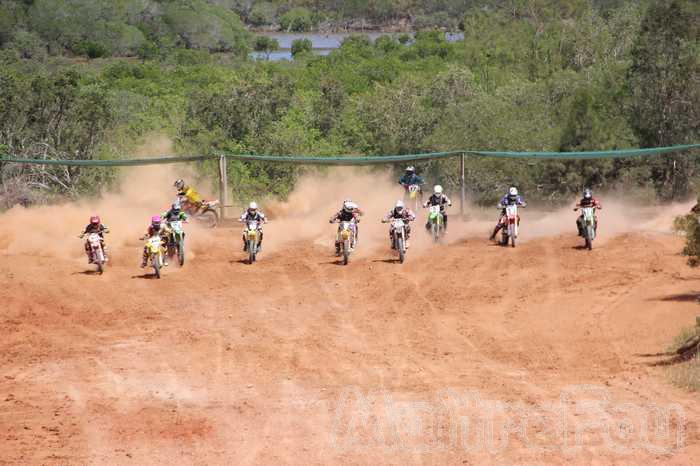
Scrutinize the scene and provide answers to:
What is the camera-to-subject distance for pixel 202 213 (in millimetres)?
27969

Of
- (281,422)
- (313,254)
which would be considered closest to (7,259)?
(313,254)

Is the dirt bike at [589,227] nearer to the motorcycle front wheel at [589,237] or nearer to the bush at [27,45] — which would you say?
the motorcycle front wheel at [589,237]

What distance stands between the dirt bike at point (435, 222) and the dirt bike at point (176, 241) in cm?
535

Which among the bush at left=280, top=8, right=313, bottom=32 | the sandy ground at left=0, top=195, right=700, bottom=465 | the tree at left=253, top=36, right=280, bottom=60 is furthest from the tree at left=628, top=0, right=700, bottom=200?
the bush at left=280, top=8, right=313, bottom=32

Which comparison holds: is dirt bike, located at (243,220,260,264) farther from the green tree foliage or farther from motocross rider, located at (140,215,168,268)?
the green tree foliage

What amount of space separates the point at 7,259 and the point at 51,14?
132263 millimetres

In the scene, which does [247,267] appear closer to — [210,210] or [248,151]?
[210,210]

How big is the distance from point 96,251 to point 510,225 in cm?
841

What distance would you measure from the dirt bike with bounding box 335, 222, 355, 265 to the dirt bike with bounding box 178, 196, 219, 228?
4766 mm

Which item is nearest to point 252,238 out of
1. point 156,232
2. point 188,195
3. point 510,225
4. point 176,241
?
point 176,241

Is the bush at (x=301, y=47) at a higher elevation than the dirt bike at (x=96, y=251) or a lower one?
higher

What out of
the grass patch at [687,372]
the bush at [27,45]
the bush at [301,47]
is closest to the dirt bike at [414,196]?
the grass patch at [687,372]

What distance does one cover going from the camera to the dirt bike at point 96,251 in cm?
2316

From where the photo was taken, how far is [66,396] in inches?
582
